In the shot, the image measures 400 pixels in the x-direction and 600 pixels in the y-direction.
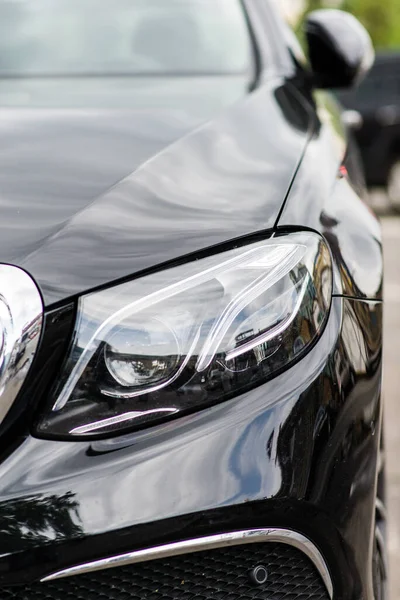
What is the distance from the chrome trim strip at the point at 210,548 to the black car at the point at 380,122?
28.8 ft

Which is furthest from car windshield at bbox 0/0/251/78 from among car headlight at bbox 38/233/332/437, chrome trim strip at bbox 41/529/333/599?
chrome trim strip at bbox 41/529/333/599

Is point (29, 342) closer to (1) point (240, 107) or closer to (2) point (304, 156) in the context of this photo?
(2) point (304, 156)

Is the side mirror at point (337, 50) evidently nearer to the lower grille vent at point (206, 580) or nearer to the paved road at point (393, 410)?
the paved road at point (393, 410)

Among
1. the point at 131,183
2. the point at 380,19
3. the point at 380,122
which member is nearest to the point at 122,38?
the point at 131,183

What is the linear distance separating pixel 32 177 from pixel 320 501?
682mm

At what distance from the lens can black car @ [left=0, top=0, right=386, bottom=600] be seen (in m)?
1.08

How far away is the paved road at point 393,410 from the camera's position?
2.34m

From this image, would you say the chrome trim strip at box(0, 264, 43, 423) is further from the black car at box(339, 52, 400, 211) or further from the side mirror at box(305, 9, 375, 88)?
the black car at box(339, 52, 400, 211)

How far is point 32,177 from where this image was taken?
4.61 ft

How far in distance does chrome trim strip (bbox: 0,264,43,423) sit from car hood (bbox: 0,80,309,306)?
0.03 m

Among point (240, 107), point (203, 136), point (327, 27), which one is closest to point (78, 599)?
point (203, 136)

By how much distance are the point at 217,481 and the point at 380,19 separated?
19.5 metres

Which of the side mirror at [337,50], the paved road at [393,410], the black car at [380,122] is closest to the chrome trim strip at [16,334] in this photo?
the paved road at [393,410]

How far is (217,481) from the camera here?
110cm
